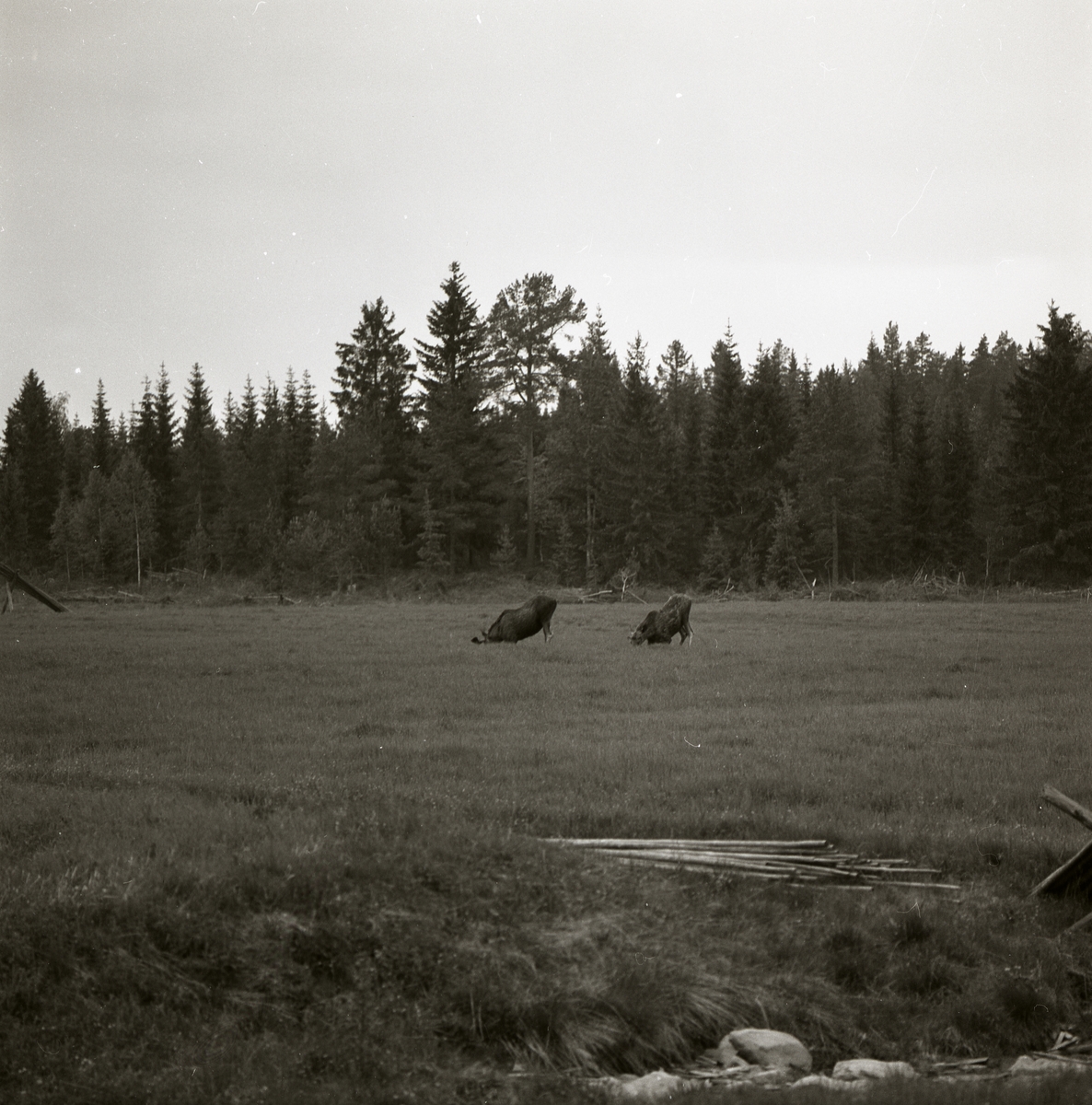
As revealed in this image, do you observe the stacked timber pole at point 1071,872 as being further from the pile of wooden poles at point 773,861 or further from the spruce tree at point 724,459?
the spruce tree at point 724,459

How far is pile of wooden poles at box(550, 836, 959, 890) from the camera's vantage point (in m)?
10.9

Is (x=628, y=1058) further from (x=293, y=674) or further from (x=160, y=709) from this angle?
(x=293, y=674)

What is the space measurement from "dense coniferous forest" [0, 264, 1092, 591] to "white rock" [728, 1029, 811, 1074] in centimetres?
5787

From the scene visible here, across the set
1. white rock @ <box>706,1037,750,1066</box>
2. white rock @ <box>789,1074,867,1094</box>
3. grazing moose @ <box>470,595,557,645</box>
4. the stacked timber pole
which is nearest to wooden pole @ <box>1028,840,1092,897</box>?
the stacked timber pole

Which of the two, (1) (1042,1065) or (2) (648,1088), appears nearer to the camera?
(2) (648,1088)

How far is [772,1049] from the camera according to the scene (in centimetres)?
848

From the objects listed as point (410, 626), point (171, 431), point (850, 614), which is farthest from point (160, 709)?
point (171, 431)

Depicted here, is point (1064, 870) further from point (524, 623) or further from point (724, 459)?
point (724, 459)

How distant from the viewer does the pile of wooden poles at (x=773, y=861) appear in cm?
1088

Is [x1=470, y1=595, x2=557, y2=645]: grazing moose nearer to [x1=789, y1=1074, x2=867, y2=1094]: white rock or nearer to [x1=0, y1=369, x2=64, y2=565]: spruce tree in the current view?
[x1=789, y1=1074, x2=867, y2=1094]: white rock

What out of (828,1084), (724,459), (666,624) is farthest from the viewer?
(724,459)

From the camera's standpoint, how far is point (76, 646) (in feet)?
92.0

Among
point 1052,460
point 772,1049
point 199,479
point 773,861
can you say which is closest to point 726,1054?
point 772,1049

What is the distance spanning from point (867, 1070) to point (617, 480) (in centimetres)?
6645
